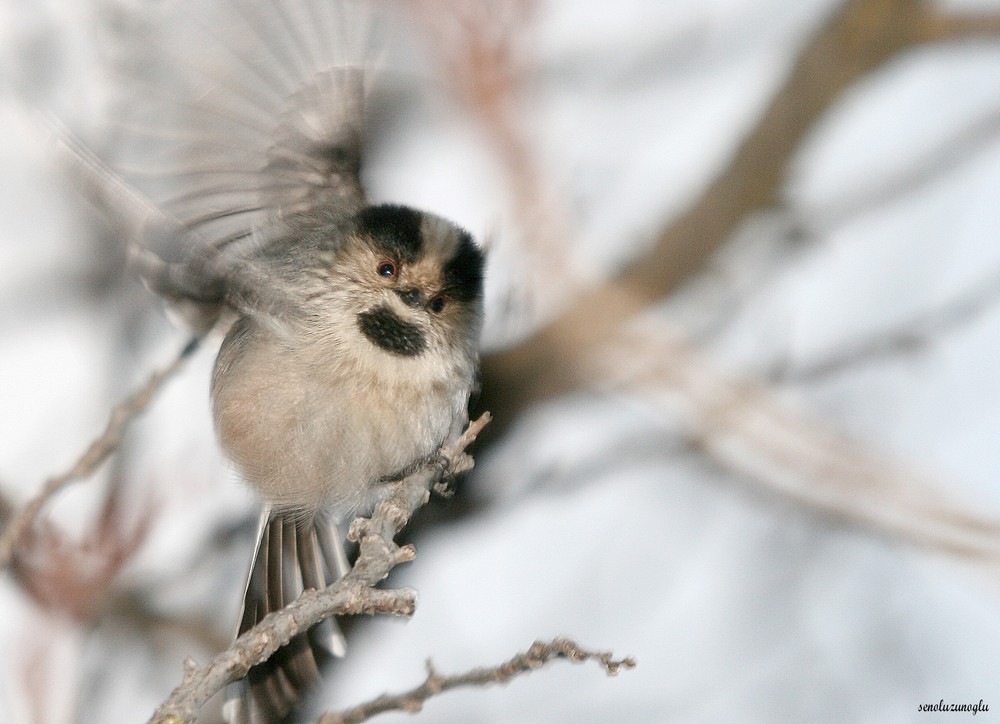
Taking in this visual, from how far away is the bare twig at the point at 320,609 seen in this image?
1795mm

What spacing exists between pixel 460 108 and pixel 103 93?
1232mm

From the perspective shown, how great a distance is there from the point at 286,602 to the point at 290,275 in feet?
3.76

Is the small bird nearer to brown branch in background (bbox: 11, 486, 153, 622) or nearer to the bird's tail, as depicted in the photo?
the bird's tail

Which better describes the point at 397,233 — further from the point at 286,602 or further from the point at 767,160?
the point at 767,160

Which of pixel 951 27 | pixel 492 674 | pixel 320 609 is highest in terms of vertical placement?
pixel 951 27

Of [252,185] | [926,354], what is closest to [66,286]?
[252,185]

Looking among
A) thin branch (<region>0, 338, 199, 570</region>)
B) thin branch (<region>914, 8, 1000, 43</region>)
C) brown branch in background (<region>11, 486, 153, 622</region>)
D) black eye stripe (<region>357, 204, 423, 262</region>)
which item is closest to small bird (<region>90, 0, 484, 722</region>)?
black eye stripe (<region>357, 204, 423, 262</region>)

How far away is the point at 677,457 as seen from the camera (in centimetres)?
386

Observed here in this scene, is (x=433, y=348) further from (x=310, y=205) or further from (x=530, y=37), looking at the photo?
(x=530, y=37)

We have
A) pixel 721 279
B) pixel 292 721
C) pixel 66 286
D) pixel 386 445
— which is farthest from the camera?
pixel 66 286

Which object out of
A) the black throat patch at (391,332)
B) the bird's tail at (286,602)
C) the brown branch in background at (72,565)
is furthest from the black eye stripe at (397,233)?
the brown branch in background at (72,565)

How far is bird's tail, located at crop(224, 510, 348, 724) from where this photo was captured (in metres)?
3.26

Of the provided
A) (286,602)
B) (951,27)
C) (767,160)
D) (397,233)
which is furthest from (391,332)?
(951,27)

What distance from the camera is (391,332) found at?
3.12 meters
